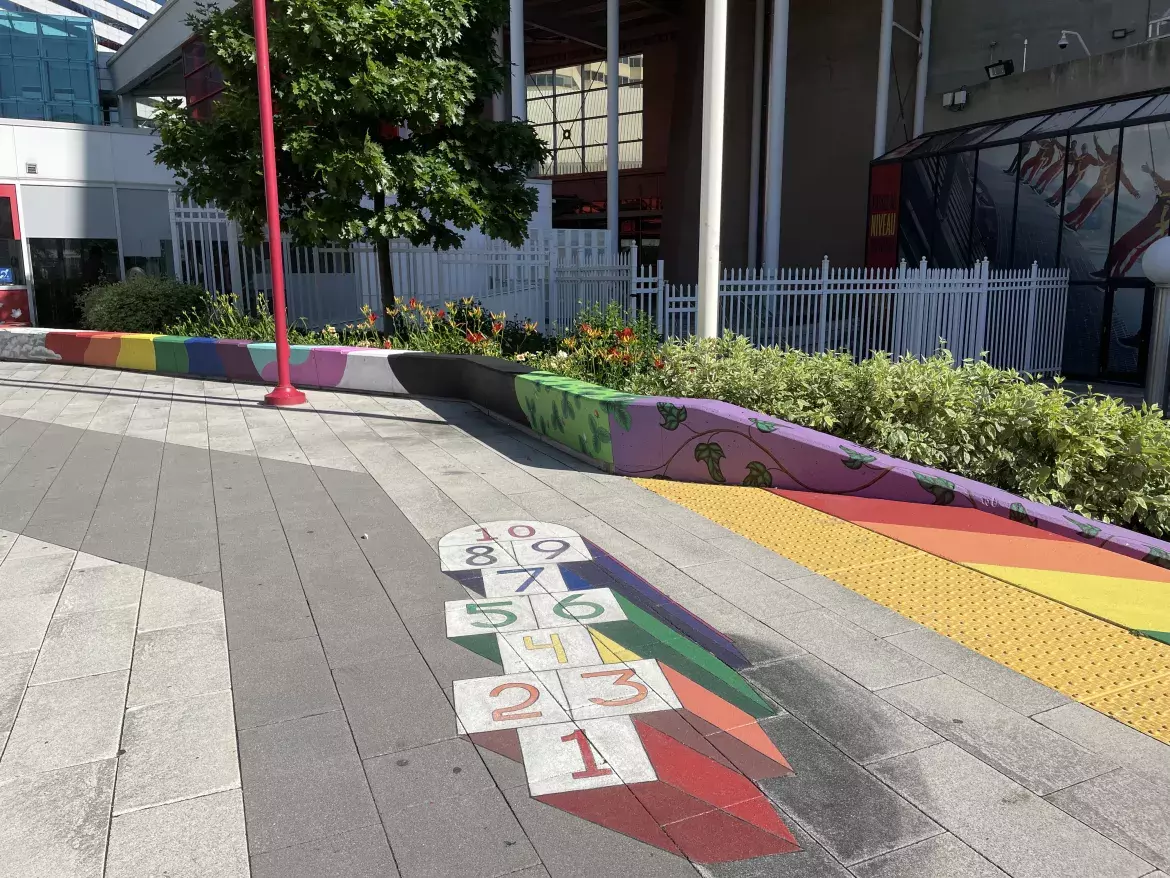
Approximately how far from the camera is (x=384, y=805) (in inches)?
113

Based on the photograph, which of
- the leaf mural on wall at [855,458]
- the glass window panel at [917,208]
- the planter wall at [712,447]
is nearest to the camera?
the planter wall at [712,447]

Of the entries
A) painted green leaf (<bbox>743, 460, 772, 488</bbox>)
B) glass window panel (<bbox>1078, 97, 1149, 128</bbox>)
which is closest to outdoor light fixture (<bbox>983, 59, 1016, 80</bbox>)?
glass window panel (<bbox>1078, 97, 1149, 128</bbox>)

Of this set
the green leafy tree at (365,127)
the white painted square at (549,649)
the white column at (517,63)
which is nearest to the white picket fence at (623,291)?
the green leafy tree at (365,127)

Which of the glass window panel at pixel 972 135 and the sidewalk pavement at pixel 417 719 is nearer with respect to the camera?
the sidewalk pavement at pixel 417 719

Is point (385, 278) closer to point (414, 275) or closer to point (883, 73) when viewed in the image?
point (414, 275)

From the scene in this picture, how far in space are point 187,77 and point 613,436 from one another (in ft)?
74.8

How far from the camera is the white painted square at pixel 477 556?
505cm

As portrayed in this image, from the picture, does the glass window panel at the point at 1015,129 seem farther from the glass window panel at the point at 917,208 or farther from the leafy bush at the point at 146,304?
the leafy bush at the point at 146,304

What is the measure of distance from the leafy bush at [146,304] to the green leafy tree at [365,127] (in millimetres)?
2079

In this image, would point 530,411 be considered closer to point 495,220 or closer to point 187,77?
point 495,220

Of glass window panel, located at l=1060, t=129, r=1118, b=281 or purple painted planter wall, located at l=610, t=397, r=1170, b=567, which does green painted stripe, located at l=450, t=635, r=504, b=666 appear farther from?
glass window panel, located at l=1060, t=129, r=1118, b=281

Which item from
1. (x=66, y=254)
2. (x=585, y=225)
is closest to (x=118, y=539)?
(x=66, y=254)

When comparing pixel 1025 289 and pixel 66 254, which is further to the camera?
pixel 66 254

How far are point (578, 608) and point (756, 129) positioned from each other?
21003 mm
